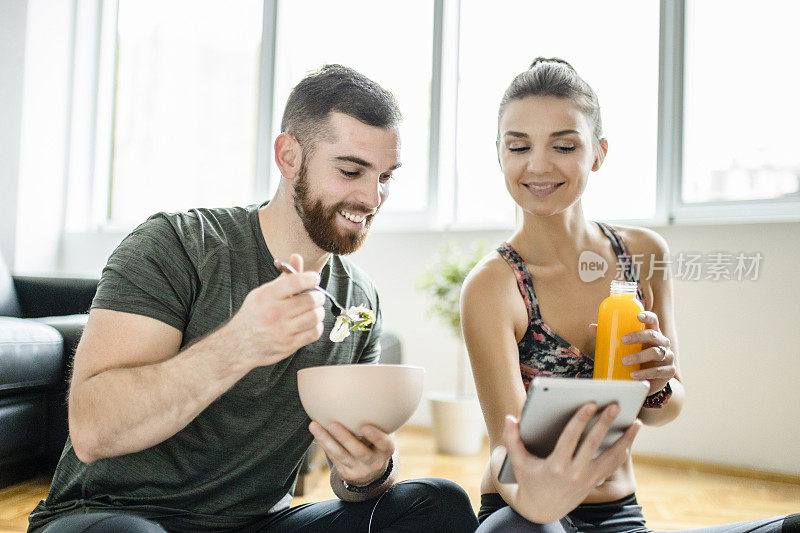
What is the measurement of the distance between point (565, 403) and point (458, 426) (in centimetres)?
258

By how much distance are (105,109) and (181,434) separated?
180 inches

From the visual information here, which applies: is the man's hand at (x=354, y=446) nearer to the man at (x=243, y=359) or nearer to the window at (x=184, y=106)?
the man at (x=243, y=359)

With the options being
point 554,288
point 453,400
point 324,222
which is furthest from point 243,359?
point 453,400

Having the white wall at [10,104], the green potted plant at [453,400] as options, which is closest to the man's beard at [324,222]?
the green potted plant at [453,400]

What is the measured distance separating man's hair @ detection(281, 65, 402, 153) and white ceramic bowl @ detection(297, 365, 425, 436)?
552 mm

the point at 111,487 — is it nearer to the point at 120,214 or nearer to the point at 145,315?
the point at 145,315

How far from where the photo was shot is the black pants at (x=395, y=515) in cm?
125

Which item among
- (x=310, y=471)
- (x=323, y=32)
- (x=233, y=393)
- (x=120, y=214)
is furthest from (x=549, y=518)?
(x=120, y=214)

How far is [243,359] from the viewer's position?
967 mm

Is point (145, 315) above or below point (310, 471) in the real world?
above

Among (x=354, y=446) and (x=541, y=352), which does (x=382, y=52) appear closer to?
(x=541, y=352)

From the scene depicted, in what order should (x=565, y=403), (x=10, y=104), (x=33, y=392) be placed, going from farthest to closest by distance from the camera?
(x=10, y=104) → (x=33, y=392) → (x=565, y=403)

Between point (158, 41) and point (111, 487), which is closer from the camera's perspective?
point (111, 487)

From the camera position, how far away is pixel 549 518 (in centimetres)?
92
